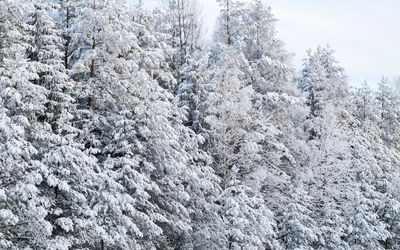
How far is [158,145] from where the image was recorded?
1811 centimetres

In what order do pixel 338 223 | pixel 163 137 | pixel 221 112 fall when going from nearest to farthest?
pixel 163 137
pixel 221 112
pixel 338 223

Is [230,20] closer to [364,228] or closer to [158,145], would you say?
[158,145]

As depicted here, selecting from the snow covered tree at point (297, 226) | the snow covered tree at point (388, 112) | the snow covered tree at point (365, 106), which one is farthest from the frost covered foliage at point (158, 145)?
the snow covered tree at point (388, 112)

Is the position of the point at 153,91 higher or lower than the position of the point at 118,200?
higher

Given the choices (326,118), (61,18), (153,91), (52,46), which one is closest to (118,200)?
(153,91)

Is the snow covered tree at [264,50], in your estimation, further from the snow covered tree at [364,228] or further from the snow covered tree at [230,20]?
the snow covered tree at [364,228]

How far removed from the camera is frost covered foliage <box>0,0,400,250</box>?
14328mm

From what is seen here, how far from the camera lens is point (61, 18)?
954 inches

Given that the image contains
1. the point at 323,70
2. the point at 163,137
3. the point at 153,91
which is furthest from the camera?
the point at 323,70

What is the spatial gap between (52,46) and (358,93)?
31.7 metres

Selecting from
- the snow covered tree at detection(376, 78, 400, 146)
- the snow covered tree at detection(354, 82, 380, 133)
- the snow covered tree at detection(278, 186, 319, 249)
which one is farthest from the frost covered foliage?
the snow covered tree at detection(376, 78, 400, 146)

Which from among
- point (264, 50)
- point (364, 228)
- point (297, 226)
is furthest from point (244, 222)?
point (264, 50)

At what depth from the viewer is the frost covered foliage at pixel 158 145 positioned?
47.0 feet

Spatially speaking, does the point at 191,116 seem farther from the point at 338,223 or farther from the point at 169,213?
the point at 338,223
